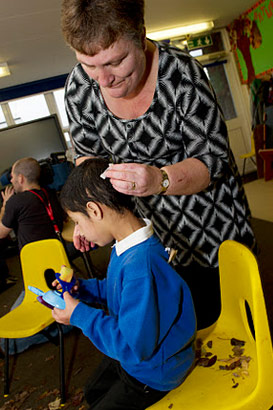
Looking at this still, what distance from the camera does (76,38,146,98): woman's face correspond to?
96 centimetres

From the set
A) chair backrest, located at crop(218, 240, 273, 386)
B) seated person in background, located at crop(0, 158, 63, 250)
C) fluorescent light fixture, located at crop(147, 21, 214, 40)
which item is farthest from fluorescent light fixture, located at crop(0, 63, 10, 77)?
chair backrest, located at crop(218, 240, 273, 386)

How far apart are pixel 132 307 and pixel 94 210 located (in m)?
0.31

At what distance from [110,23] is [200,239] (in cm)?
76

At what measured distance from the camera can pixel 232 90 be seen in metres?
8.03

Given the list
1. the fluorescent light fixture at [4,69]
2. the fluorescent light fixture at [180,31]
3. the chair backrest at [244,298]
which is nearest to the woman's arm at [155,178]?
the chair backrest at [244,298]

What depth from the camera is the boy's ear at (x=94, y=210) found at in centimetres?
108

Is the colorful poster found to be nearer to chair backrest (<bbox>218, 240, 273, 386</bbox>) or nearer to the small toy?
chair backrest (<bbox>218, 240, 273, 386</bbox>)

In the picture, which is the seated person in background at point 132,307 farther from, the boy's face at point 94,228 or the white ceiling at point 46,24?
the white ceiling at point 46,24

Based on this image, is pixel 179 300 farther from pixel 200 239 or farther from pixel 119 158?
pixel 119 158

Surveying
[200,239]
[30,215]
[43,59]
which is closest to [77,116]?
[200,239]

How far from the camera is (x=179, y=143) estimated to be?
121cm

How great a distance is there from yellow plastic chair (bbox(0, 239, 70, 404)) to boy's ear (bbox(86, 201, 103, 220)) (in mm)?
1299

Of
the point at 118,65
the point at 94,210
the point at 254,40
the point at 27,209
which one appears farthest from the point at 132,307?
the point at 254,40

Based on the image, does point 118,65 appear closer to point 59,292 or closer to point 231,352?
point 59,292
